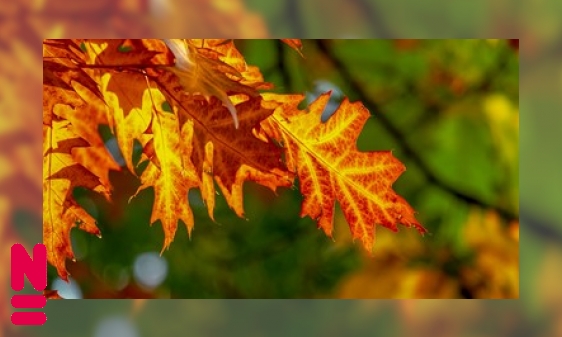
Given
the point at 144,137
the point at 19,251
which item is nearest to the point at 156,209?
the point at 144,137

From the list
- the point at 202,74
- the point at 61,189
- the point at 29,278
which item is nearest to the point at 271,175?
the point at 202,74

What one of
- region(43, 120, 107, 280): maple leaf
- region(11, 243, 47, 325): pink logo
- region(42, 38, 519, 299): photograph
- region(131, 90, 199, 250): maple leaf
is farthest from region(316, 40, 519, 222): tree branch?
region(11, 243, 47, 325): pink logo

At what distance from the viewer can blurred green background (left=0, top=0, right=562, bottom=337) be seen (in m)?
1.84

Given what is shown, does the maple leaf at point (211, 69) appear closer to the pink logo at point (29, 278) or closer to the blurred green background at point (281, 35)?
the blurred green background at point (281, 35)

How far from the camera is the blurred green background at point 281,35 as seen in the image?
72.4 inches

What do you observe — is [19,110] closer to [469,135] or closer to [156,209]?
[156,209]

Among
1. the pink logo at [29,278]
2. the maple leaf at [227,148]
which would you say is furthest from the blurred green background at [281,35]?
the maple leaf at [227,148]

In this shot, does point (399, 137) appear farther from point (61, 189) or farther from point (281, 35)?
point (61, 189)

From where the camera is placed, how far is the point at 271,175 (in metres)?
1.80

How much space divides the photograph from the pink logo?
1.2 inches

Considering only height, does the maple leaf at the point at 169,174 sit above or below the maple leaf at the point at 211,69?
below

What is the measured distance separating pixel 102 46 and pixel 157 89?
141 millimetres

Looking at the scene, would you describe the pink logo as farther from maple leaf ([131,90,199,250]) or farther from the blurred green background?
maple leaf ([131,90,199,250])

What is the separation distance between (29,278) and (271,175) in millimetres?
517
